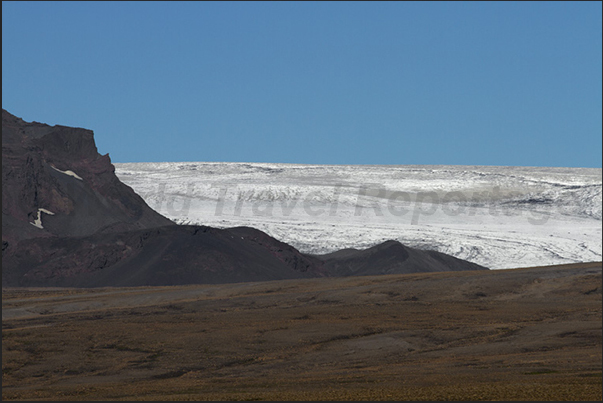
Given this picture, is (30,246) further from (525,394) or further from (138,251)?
(525,394)

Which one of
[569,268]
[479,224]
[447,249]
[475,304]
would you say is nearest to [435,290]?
[475,304]

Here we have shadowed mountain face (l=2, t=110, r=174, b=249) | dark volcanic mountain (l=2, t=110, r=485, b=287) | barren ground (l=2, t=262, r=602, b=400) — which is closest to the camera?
barren ground (l=2, t=262, r=602, b=400)

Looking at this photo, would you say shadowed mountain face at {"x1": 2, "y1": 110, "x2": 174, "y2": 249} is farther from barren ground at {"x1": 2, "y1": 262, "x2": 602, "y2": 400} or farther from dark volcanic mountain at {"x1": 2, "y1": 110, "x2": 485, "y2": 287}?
barren ground at {"x1": 2, "y1": 262, "x2": 602, "y2": 400}

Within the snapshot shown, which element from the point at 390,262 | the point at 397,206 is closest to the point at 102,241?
the point at 390,262

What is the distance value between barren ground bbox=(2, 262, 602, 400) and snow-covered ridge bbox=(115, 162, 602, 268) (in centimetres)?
2758

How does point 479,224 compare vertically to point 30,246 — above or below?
above

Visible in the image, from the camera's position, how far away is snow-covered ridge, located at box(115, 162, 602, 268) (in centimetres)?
6309

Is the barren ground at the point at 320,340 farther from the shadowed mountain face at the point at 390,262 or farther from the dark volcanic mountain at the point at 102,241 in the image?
the shadowed mountain face at the point at 390,262

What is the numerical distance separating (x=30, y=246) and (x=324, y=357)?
2827 cm

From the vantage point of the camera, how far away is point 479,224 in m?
71.6

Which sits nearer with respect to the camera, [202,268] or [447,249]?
[202,268]

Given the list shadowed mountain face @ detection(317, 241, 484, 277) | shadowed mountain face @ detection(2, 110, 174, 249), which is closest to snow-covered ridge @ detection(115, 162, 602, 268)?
shadowed mountain face @ detection(317, 241, 484, 277)

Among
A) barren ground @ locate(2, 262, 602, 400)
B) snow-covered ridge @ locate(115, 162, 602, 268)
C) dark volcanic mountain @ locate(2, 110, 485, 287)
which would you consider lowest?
barren ground @ locate(2, 262, 602, 400)

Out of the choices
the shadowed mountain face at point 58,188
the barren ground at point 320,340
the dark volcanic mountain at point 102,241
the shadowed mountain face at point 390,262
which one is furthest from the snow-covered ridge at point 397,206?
the barren ground at point 320,340
